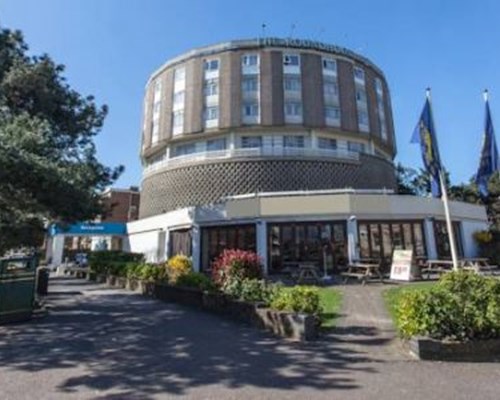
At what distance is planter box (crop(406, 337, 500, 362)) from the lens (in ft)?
21.7

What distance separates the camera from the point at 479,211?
1101 inches

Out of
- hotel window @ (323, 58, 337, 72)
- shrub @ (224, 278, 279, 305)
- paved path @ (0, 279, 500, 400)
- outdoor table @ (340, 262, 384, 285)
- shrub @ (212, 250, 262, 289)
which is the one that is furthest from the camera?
hotel window @ (323, 58, 337, 72)

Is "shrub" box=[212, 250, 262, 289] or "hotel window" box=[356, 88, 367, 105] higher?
"hotel window" box=[356, 88, 367, 105]

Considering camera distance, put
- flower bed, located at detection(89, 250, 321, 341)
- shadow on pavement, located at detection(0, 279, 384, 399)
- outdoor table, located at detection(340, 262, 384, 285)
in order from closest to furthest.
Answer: shadow on pavement, located at detection(0, 279, 384, 399) → flower bed, located at detection(89, 250, 321, 341) → outdoor table, located at detection(340, 262, 384, 285)

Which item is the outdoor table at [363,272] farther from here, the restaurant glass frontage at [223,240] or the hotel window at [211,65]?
the hotel window at [211,65]

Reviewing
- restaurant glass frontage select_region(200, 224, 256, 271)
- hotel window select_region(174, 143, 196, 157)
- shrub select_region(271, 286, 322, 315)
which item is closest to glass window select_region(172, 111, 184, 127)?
hotel window select_region(174, 143, 196, 157)

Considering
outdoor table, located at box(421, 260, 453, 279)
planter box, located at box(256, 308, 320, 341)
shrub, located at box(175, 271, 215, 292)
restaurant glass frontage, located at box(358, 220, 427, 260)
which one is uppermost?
restaurant glass frontage, located at box(358, 220, 427, 260)

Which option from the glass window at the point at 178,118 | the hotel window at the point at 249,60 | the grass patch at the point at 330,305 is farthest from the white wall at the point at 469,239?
the glass window at the point at 178,118

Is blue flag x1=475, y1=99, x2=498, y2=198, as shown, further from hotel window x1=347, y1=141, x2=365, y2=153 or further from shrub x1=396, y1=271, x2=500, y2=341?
hotel window x1=347, y1=141, x2=365, y2=153

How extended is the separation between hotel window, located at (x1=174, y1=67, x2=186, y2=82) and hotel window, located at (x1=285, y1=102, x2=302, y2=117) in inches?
409

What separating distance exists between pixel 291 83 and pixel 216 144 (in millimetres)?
8598

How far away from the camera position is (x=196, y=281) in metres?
13.8

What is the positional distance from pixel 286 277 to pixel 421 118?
38.4 feet

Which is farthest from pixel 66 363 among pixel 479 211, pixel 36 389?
pixel 479 211
